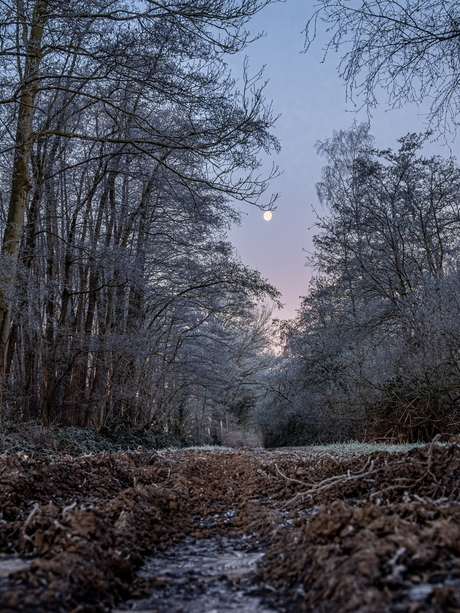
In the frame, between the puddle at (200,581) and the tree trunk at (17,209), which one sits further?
the tree trunk at (17,209)

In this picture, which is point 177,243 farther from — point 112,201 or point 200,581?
point 200,581

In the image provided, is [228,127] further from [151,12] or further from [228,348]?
[228,348]

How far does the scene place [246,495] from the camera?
375cm

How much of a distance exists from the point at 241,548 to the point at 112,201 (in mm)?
12828

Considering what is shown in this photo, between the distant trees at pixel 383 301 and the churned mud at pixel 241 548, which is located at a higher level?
the distant trees at pixel 383 301

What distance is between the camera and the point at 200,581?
5.86 feet

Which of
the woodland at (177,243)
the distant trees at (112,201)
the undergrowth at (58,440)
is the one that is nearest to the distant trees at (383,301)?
the woodland at (177,243)

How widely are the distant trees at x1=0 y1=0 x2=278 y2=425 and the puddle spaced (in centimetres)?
588

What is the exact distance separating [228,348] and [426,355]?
35.3 ft

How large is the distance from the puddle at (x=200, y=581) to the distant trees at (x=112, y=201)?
5.88 metres

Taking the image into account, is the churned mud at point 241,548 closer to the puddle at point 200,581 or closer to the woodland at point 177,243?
the puddle at point 200,581

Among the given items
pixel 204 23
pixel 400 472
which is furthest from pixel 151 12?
pixel 400 472

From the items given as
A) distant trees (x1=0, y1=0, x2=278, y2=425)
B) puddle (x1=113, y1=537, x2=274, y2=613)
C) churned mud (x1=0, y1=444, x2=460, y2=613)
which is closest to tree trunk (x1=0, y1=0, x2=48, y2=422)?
distant trees (x1=0, y1=0, x2=278, y2=425)

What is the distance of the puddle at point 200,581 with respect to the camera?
1533 millimetres
